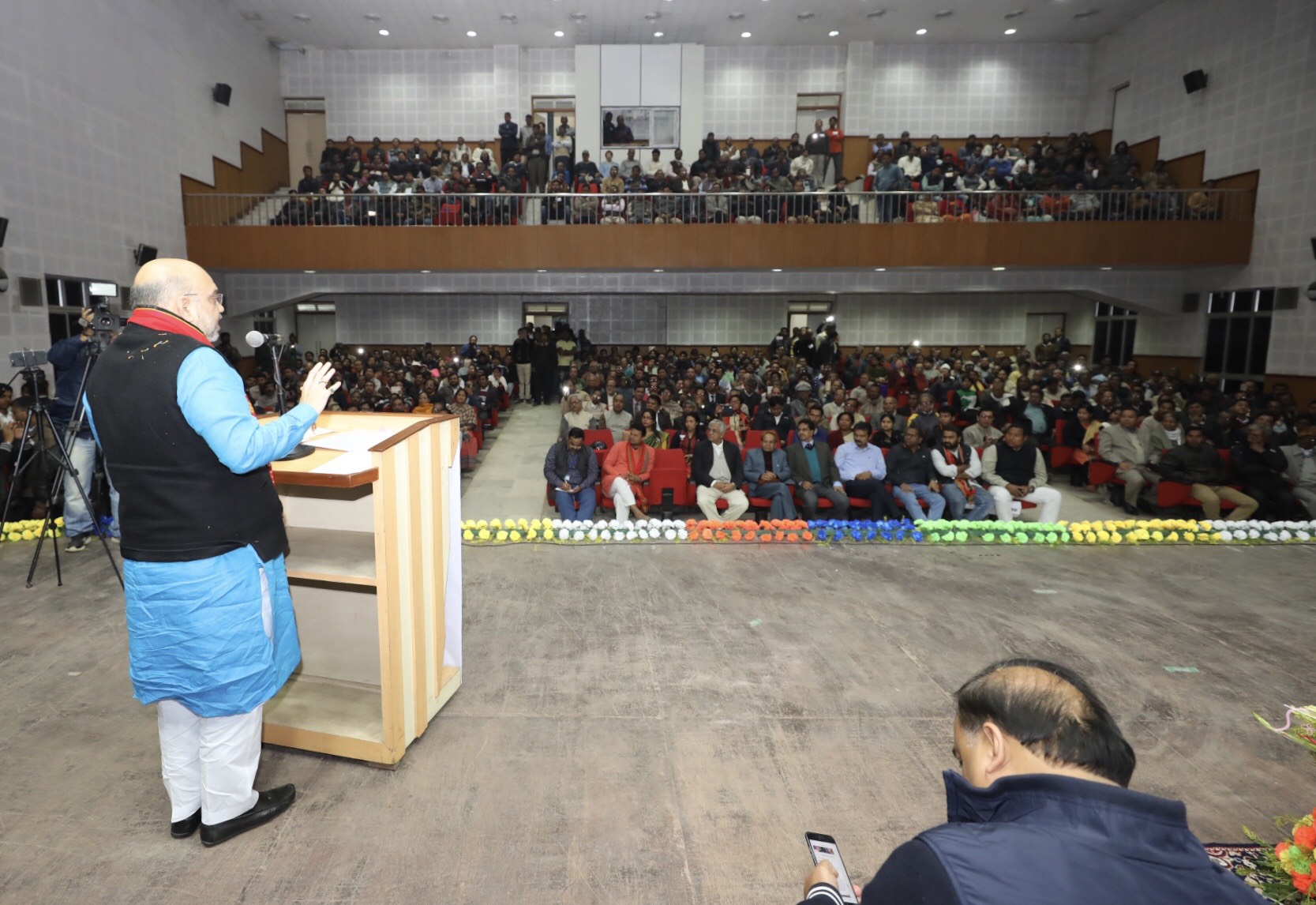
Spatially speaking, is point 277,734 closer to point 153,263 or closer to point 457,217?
point 153,263

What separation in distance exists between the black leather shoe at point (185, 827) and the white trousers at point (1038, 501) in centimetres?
686

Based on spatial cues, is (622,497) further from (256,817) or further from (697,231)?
(697,231)

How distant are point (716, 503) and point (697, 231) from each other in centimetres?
767

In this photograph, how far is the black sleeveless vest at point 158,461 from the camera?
2057 mm

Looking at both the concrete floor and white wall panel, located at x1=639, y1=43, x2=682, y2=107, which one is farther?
white wall panel, located at x1=639, y1=43, x2=682, y2=107

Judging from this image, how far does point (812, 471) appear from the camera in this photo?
7.42m

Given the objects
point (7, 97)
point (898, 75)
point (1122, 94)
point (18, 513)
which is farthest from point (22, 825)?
point (1122, 94)

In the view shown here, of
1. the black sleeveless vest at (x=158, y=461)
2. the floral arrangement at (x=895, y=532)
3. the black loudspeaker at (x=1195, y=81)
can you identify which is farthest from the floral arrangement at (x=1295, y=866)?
the black loudspeaker at (x=1195, y=81)

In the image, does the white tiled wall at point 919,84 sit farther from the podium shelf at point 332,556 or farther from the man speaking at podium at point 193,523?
the man speaking at podium at point 193,523

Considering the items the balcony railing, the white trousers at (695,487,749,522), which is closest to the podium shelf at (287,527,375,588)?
the white trousers at (695,487,749,522)

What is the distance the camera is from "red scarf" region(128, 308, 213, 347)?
2.11 meters

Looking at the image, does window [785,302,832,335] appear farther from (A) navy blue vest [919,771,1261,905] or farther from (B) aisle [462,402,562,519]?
(A) navy blue vest [919,771,1261,905]

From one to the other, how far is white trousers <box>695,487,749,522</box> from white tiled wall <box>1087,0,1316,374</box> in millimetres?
10625

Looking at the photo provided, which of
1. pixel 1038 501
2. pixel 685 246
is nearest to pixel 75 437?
pixel 1038 501
